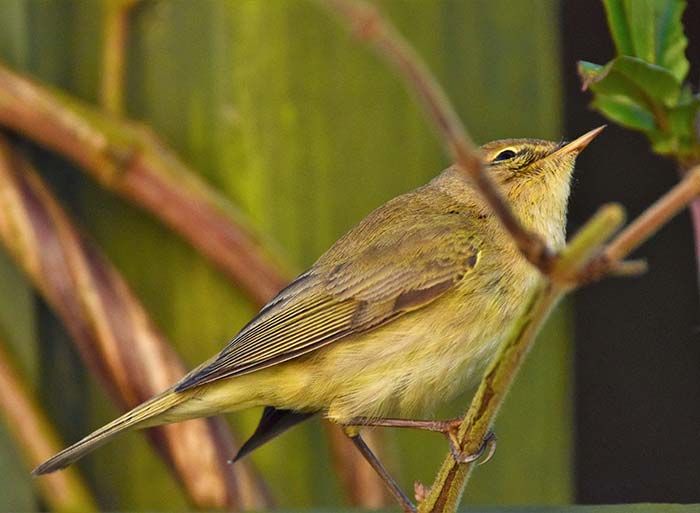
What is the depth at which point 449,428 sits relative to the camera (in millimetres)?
1352

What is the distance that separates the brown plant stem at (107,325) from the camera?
1891 millimetres

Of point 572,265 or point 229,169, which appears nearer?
point 572,265

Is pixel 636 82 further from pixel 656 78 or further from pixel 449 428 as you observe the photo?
pixel 449 428

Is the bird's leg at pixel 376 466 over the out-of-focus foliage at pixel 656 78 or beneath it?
beneath

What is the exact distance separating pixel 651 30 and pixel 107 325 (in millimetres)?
1161

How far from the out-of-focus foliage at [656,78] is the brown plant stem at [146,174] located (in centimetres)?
95

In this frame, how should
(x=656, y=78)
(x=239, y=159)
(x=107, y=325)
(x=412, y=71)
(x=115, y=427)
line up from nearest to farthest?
1. (x=412, y=71)
2. (x=656, y=78)
3. (x=115, y=427)
4. (x=107, y=325)
5. (x=239, y=159)

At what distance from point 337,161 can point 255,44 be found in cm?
27

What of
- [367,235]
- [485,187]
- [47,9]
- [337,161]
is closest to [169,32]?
[47,9]

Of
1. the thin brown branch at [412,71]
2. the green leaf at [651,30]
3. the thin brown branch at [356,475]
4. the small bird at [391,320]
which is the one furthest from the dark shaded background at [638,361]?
the thin brown branch at [412,71]

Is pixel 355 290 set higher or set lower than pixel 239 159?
lower

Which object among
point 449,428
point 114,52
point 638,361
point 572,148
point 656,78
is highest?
point 114,52

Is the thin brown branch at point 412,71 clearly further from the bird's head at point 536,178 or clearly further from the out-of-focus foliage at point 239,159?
the out-of-focus foliage at point 239,159

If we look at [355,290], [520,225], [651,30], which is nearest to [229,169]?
[355,290]
